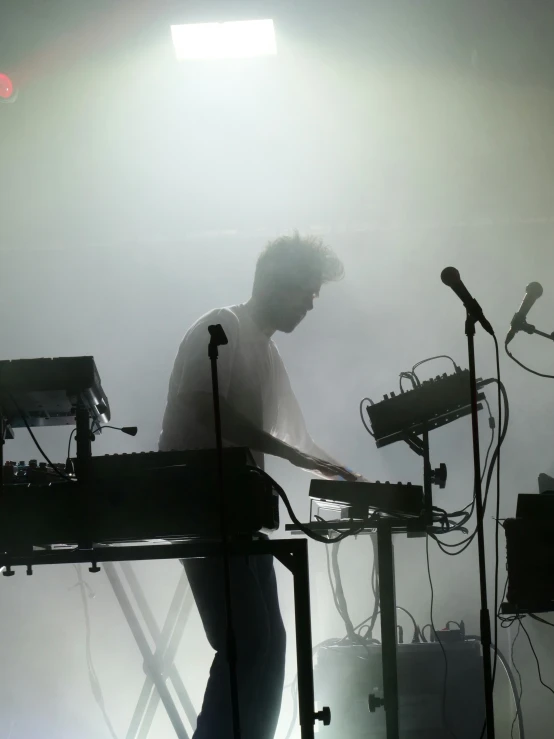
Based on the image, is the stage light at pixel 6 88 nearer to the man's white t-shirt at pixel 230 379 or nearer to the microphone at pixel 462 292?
the man's white t-shirt at pixel 230 379

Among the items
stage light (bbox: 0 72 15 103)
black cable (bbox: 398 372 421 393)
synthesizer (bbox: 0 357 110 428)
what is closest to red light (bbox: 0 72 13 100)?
stage light (bbox: 0 72 15 103)

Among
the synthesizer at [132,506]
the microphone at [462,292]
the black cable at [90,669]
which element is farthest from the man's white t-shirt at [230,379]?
the black cable at [90,669]

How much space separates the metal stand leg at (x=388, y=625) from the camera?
182cm

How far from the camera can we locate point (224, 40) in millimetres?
3469

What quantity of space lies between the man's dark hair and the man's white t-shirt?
12cm

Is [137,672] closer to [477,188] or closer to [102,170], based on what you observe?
[102,170]

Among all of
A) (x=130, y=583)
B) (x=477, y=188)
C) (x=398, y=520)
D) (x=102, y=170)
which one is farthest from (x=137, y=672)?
(x=477, y=188)

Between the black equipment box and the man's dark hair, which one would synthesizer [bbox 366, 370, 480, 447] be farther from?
the black equipment box

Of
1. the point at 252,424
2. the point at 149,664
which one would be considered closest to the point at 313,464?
the point at 252,424

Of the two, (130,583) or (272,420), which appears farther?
(130,583)

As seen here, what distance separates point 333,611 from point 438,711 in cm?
110

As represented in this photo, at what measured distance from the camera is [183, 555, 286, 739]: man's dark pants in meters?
1.60

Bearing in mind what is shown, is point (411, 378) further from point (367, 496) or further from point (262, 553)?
point (262, 553)

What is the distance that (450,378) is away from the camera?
201cm
